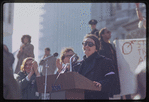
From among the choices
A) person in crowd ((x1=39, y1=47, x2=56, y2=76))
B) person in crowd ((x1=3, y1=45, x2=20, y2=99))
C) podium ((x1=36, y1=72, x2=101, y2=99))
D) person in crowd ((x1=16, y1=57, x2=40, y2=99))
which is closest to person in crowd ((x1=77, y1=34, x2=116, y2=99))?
podium ((x1=36, y1=72, x2=101, y2=99))

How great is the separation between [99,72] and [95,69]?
7cm

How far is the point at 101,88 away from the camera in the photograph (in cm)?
298

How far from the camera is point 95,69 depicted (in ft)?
11.1

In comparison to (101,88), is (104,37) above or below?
above

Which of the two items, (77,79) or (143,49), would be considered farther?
(143,49)

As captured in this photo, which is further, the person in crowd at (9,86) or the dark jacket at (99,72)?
the dark jacket at (99,72)

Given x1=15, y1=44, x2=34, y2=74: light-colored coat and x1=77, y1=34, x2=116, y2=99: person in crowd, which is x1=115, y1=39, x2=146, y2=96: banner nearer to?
x1=77, y1=34, x2=116, y2=99: person in crowd

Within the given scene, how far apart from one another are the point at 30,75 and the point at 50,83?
1.62 m

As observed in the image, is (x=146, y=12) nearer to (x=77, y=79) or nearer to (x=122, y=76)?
(x=122, y=76)

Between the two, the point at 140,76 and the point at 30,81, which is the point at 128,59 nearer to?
the point at 30,81

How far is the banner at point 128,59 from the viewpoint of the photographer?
445 cm

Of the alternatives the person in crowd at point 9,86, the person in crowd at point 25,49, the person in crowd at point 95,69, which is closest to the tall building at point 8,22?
the person in crowd at point 25,49

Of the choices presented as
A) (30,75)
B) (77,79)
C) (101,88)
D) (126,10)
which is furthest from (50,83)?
(126,10)

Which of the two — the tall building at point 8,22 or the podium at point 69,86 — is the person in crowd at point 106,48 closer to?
the tall building at point 8,22
